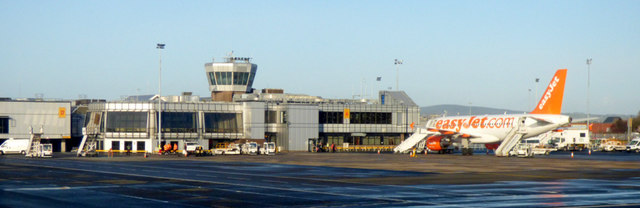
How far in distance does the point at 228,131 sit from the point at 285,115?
9416 mm

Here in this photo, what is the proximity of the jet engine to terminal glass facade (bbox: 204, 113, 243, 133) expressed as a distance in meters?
30.5

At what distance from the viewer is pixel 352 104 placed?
406 feet

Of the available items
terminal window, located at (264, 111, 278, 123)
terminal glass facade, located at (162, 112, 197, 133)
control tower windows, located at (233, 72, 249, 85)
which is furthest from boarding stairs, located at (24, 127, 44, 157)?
control tower windows, located at (233, 72, 249, 85)

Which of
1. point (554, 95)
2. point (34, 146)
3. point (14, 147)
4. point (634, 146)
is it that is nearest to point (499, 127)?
point (554, 95)

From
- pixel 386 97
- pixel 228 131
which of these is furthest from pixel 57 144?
pixel 386 97

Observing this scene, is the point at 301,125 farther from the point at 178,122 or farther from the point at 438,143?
the point at 438,143

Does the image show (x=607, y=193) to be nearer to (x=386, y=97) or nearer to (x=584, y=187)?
(x=584, y=187)

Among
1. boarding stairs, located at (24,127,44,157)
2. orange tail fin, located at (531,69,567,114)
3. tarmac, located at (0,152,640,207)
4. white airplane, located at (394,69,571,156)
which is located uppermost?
orange tail fin, located at (531,69,567,114)

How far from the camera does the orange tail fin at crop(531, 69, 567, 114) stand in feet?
263

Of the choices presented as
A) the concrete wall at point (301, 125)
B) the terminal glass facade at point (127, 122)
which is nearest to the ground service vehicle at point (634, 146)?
the concrete wall at point (301, 125)

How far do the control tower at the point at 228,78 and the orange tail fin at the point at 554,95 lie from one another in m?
56.8

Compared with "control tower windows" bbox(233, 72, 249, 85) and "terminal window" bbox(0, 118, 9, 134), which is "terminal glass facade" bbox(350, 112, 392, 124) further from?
"terminal window" bbox(0, 118, 9, 134)

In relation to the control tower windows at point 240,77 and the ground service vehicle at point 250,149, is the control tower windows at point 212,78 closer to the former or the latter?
the control tower windows at point 240,77

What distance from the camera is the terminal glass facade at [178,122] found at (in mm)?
106688
